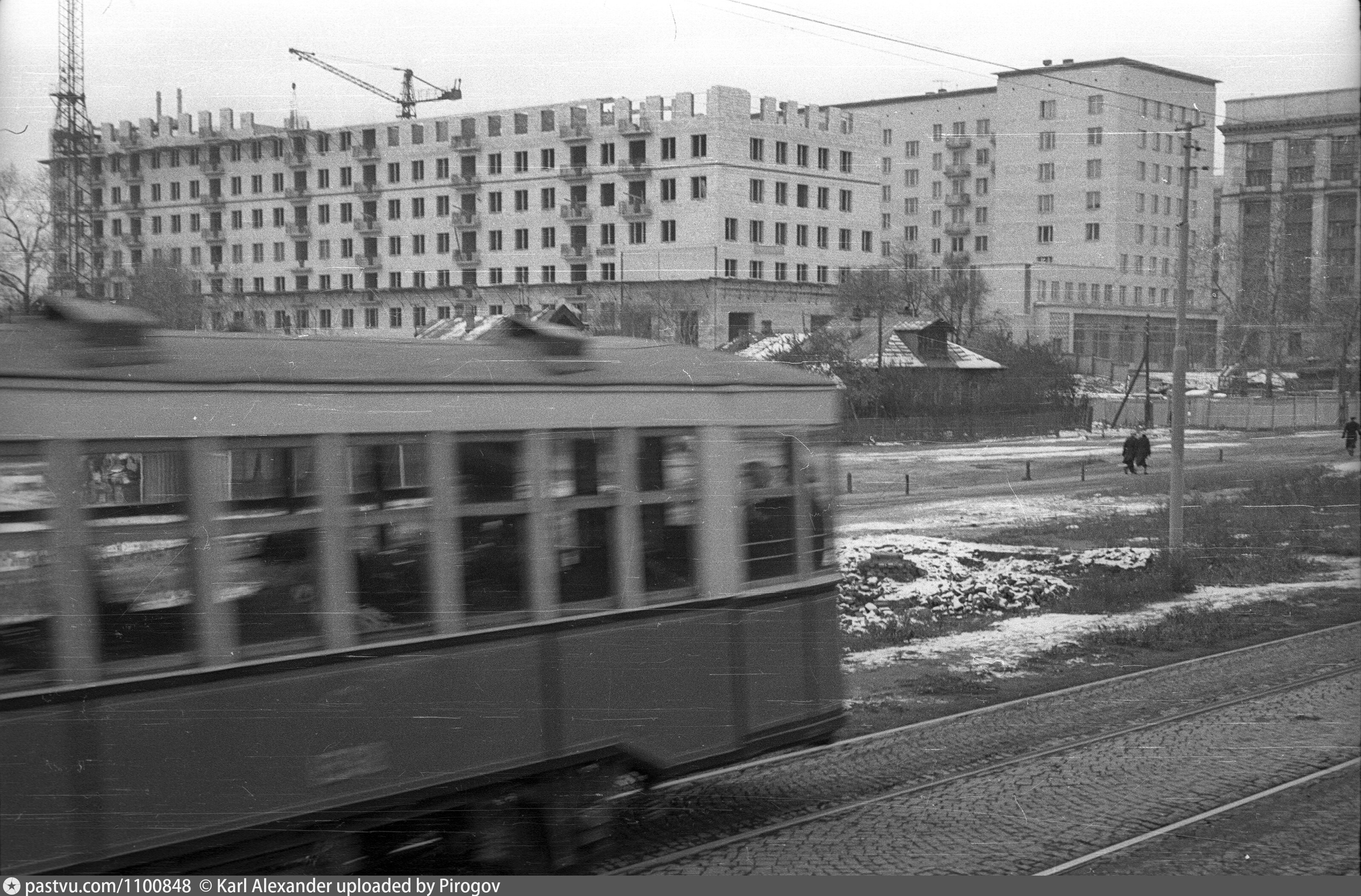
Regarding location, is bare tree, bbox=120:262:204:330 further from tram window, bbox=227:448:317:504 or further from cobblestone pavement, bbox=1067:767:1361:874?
cobblestone pavement, bbox=1067:767:1361:874

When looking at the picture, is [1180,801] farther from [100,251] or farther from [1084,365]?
[100,251]

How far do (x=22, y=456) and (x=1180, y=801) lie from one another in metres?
5.95

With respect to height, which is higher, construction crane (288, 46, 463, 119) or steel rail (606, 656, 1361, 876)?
construction crane (288, 46, 463, 119)

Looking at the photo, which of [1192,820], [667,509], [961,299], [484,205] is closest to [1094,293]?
[961,299]

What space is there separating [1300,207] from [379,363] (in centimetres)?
478

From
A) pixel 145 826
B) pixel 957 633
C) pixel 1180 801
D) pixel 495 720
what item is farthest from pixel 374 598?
pixel 957 633

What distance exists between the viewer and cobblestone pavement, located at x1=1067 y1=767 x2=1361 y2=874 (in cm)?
546

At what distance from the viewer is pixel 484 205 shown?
672cm

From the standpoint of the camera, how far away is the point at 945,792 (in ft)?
22.4

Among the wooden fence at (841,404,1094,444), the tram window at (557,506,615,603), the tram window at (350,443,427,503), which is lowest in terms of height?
the tram window at (557,506,615,603)

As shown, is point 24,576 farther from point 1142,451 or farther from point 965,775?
point 1142,451

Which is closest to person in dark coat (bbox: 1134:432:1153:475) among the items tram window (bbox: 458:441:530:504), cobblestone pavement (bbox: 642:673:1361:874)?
cobblestone pavement (bbox: 642:673:1361:874)

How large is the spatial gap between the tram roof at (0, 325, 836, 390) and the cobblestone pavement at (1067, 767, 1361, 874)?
2794 mm

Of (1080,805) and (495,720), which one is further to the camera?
(1080,805)
